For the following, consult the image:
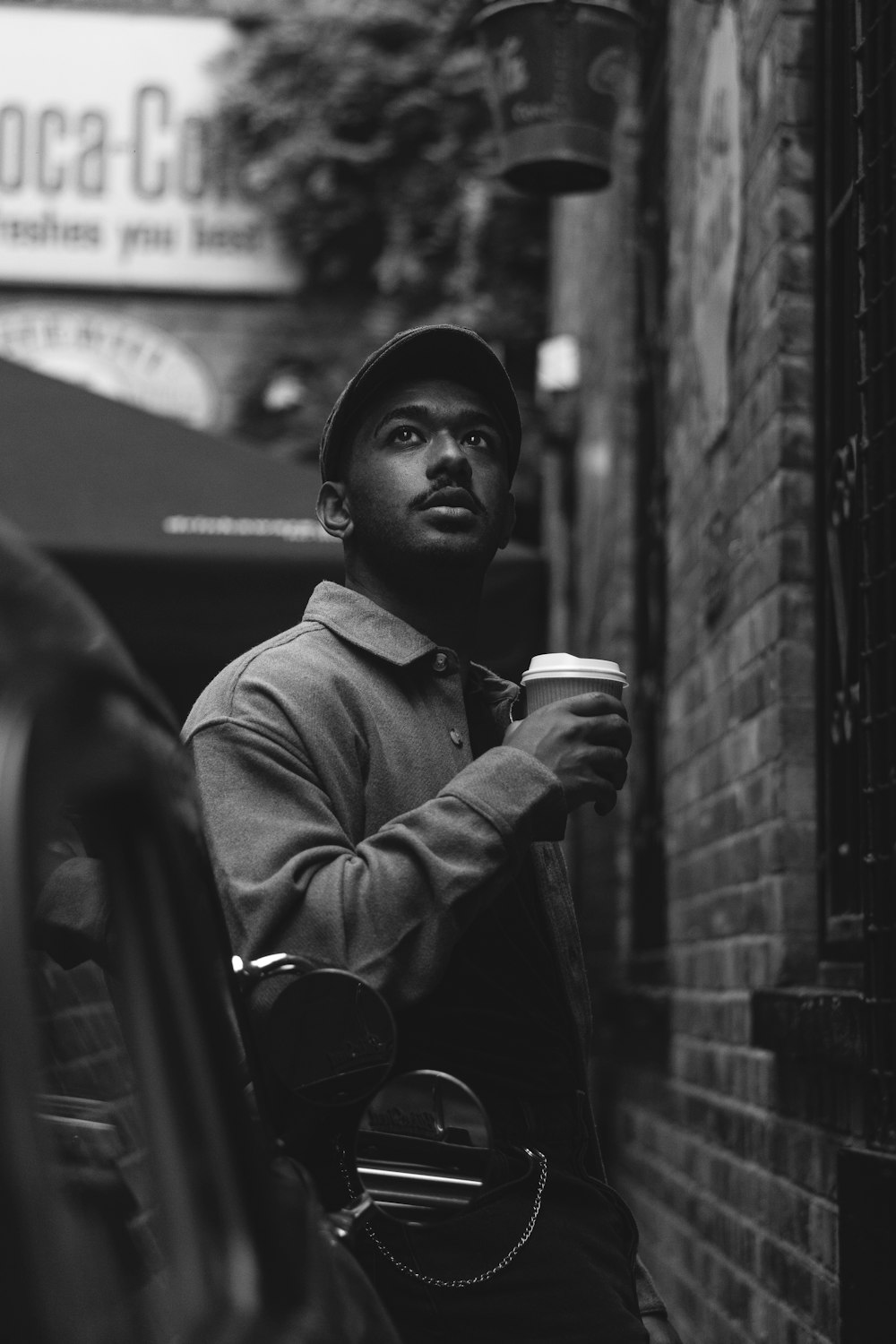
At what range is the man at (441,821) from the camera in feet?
6.41

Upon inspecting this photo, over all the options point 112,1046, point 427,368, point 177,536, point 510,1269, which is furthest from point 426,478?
point 177,536

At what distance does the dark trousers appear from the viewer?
1994 mm

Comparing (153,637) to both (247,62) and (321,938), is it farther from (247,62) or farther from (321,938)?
(247,62)

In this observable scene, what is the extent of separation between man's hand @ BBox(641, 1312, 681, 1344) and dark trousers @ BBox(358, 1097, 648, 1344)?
171 millimetres

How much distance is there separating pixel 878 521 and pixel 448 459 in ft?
3.35

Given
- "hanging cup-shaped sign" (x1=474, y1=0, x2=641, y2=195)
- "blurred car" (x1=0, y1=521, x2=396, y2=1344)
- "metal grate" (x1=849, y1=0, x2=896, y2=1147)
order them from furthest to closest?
1. "hanging cup-shaped sign" (x1=474, y1=0, x2=641, y2=195)
2. "metal grate" (x1=849, y1=0, x2=896, y2=1147)
3. "blurred car" (x1=0, y1=521, x2=396, y2=1344)

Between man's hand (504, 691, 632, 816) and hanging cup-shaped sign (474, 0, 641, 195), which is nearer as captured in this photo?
man's hand (504, 691, 632, 816)

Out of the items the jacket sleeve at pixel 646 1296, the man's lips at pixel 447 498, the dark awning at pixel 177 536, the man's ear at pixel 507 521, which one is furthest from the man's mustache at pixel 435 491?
the dark awning at pixel 177 536

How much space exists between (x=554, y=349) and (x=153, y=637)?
529 cm

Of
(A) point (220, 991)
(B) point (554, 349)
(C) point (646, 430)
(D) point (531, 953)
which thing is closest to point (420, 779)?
(D) point (531, 953)

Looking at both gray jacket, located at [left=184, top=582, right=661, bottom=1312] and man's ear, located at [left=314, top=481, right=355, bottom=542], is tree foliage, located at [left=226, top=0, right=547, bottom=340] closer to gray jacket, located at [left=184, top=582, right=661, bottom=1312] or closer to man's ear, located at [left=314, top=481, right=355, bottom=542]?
man's ear, located at [left=314, top=481, right=355, bottom=542]

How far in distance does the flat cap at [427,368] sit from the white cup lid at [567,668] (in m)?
0.37

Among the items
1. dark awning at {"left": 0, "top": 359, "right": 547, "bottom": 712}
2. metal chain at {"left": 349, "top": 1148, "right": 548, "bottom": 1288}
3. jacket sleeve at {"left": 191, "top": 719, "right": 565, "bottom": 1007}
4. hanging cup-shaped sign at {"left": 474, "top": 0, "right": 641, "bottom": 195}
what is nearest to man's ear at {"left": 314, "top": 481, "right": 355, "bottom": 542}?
jacket sleeve at {"left": 191, "top": 719, "right": 565, "bottom": 1007}

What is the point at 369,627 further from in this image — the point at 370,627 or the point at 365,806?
the point at 365,806
